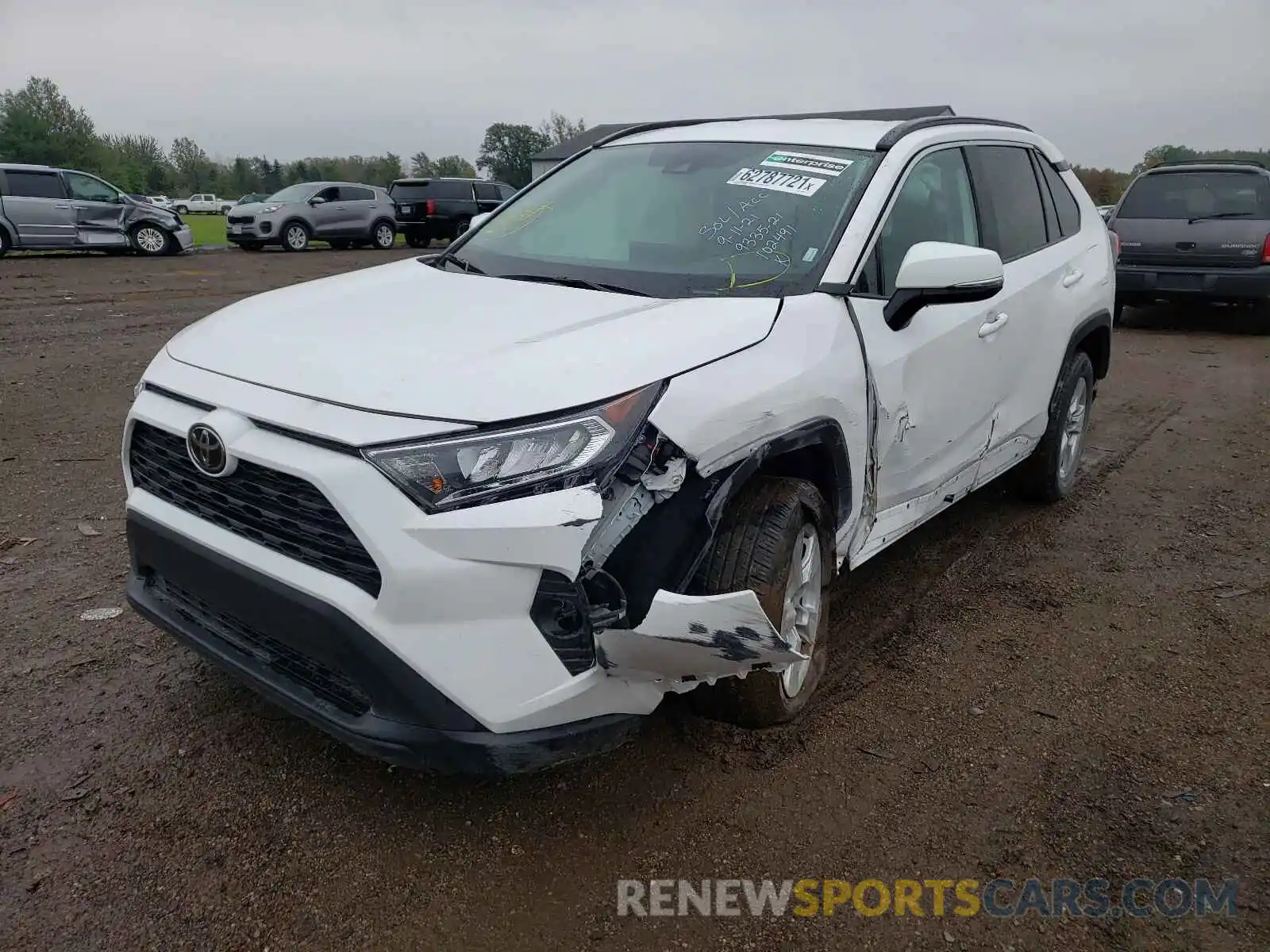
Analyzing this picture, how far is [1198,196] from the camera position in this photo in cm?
997

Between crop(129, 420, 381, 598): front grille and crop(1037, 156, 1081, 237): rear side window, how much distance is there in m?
3.84

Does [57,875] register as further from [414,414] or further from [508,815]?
[414,414]

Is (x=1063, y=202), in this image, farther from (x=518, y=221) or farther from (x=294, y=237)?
(x=294, y=237)

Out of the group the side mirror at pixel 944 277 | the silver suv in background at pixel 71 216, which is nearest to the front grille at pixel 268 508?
the side mirror at pixel 944 277

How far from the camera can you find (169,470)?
2.44 meters

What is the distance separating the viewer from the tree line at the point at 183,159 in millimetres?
63031

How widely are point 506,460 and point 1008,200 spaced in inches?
117

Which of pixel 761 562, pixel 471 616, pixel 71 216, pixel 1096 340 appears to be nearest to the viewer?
pixel 471 616

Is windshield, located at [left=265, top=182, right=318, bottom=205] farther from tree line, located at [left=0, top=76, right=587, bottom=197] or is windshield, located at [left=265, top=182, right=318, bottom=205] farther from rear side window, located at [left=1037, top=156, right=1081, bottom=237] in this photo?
tree line, located at [left=0, top=76, right=587, bottom=197]

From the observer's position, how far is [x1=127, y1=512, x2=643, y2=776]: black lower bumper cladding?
204 centimetres

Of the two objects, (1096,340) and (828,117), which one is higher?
(828,117)

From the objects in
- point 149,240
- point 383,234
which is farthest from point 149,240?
point 383,234

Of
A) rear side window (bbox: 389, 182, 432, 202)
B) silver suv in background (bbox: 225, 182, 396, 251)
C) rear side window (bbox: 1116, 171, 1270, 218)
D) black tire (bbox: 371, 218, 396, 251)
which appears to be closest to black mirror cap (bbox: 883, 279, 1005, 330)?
rear side window (bbox: 1116, 171, 1270, 218)

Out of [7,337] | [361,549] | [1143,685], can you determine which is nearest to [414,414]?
[361,549]
